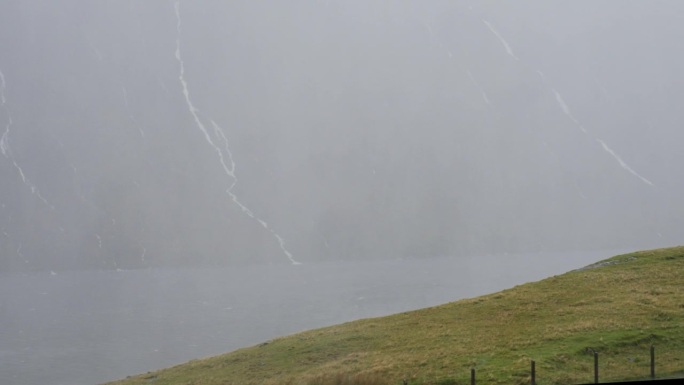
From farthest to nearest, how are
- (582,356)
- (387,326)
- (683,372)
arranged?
(387,326) → (582,356) → (683,372)

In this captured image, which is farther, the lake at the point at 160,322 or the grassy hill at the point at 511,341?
the lake at the point at 160,322

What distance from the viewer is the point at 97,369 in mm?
89125

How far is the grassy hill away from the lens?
29.4 metres

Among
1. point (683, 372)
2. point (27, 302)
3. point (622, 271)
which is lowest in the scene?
point (683, 372)

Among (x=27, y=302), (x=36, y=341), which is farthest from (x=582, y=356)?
(x=27, y=302)

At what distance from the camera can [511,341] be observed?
35375 millimetres

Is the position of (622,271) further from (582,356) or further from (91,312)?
(91,312)

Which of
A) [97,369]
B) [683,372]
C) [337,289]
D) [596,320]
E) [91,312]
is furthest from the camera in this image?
[337,289]

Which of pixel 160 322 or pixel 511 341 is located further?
pixel 160 322

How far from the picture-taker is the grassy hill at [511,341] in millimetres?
29375

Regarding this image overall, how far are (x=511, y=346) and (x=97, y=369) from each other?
71433 millimetres

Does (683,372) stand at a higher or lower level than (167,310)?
lower

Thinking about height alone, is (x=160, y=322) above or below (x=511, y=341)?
above

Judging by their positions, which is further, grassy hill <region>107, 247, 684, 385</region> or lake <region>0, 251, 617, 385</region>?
lake <region>0, 251, 617, 385</region>
